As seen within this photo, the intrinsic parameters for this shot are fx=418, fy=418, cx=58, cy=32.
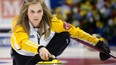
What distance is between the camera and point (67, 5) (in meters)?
8.48

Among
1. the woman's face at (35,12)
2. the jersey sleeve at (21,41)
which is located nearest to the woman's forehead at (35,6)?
the woman's face at (35,12)

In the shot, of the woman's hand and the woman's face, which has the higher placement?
the woman's face

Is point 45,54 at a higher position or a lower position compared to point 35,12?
lower

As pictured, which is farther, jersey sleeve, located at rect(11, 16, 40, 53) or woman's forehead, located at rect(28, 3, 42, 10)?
woman's forehead, located at rect(28, 3, 42, 10)

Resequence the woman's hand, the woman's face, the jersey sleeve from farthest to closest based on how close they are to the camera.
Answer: the woman's face
the jersey sleeve
the woman's hand

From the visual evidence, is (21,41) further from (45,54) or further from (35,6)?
(45,54)

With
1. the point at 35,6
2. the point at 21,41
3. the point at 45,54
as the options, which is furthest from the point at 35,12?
the point at 45,54

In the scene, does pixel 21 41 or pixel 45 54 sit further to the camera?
pixel 21 41

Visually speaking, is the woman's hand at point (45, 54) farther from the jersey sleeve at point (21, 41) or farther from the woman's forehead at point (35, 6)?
the woman's forehead at point (35, 6)

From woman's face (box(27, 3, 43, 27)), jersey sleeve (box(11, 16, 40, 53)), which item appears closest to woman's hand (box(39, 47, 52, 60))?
jersey sleeve (box(11, 16, 40, 53))

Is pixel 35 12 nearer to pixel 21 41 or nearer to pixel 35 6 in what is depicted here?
pixel 35 6

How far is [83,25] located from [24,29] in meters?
5.26

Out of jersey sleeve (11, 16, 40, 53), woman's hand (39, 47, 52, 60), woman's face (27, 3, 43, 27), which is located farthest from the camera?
woman's face (27, 3, 43, 27)

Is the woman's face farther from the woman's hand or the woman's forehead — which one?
the woman's hand
